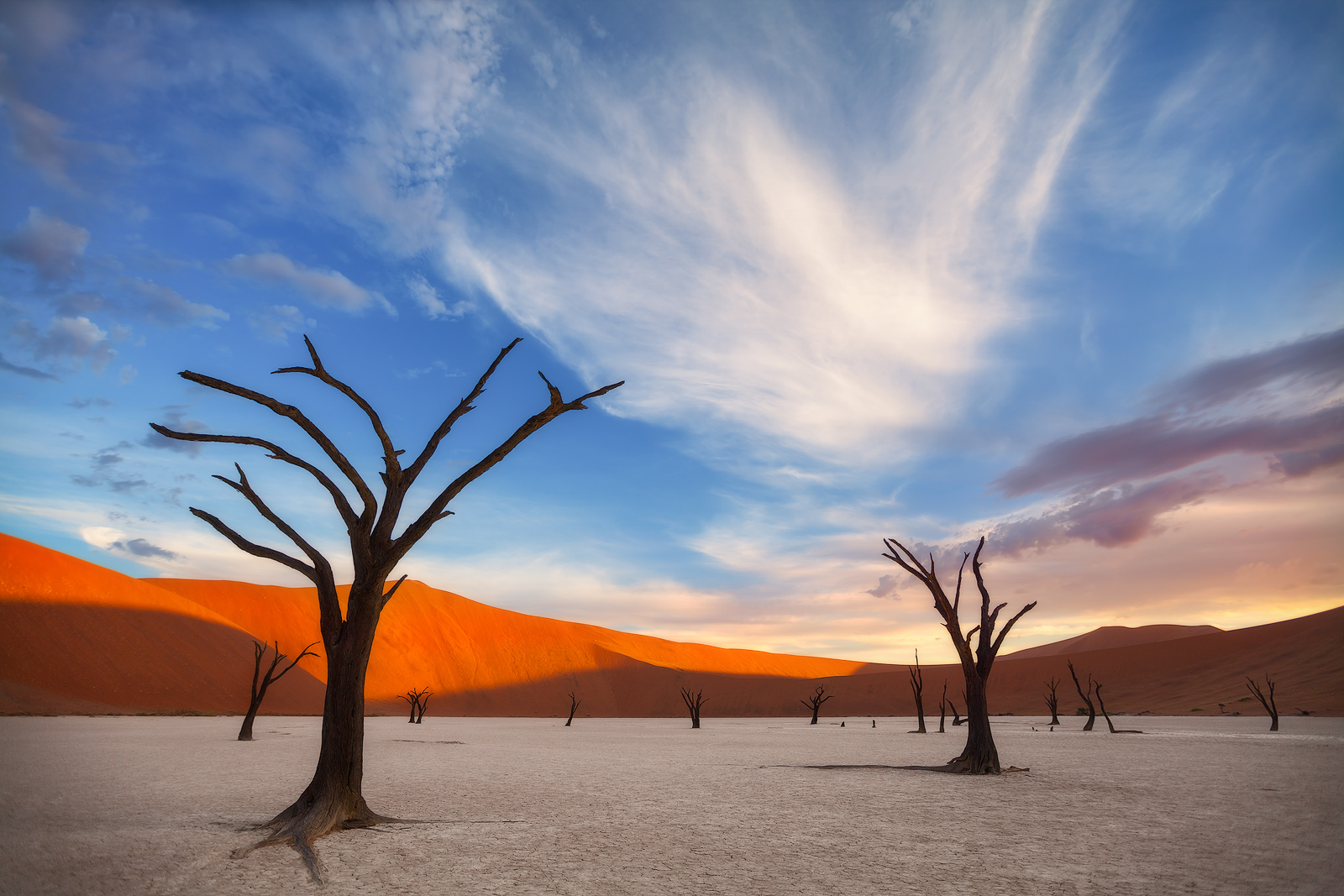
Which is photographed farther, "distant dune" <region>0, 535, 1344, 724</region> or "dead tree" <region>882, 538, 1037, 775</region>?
"distant dune" <region>0, 535, 1344, 724</region>

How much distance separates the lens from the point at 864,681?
327 feet

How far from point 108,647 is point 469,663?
43.7 metres

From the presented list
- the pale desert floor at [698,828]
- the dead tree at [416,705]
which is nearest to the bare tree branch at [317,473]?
the pale desert floor at [698,828]

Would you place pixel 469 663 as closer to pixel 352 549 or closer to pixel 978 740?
pixel 978 740

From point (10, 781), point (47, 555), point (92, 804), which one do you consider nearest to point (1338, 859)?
point (92, 804)

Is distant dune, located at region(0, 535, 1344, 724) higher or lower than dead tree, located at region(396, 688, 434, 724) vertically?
higher

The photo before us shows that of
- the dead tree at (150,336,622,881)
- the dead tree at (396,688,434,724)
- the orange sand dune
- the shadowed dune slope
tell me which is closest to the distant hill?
the orange sand dune

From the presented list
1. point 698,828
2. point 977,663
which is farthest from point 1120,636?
point 698,828

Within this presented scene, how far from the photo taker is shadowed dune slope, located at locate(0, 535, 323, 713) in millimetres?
51312

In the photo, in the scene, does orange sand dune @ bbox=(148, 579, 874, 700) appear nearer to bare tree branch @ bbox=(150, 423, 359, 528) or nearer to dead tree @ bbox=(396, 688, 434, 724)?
dead tree @ bbox=(396, 688, 434, 724)

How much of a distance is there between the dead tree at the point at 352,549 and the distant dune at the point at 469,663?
51.0 m

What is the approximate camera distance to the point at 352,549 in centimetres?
872

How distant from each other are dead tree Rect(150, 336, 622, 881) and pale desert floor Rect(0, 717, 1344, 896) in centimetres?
72

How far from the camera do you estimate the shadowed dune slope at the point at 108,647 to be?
5131 centimetres
